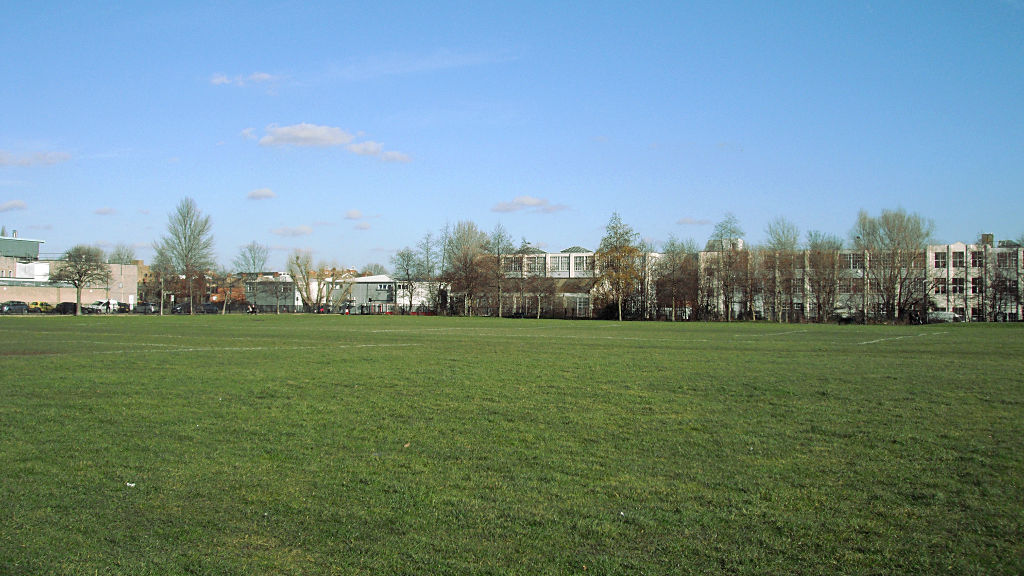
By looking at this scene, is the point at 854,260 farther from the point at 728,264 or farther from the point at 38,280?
the point at 38,280

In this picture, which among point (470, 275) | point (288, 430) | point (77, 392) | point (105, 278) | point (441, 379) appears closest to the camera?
point (288, 430)

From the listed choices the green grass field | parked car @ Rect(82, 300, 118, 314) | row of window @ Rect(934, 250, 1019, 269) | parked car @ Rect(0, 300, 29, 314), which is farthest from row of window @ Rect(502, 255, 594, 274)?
the green grass field

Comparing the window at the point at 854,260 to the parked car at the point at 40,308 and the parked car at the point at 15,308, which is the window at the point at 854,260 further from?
the parked car at the point at 40,308

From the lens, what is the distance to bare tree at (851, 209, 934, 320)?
2901 inches

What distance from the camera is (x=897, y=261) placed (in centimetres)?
7412

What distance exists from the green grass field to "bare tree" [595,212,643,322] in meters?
68.9

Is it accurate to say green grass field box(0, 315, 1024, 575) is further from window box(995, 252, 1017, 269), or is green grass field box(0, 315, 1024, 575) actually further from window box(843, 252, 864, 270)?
window box(995, 252, 1017, 269)

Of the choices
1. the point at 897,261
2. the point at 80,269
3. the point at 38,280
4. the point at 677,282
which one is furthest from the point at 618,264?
the point at 38,280

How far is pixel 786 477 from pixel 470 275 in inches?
3416

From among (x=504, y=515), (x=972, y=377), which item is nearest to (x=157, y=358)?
(x=504, y=515)

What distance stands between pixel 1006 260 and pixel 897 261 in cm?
2278

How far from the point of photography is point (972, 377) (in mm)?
16203

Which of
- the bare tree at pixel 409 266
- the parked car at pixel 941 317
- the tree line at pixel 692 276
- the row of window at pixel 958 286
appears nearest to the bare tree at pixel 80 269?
the tree line at pixel 692 276

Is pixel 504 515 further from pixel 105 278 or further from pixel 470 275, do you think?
pixel 105 278
